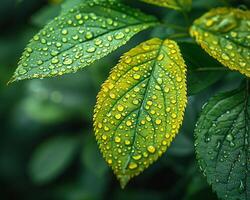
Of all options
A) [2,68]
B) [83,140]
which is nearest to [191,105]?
[83,140]

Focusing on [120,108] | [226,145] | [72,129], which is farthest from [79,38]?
[72,129]

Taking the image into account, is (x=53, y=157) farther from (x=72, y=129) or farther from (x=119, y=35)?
(x=119, y=35)

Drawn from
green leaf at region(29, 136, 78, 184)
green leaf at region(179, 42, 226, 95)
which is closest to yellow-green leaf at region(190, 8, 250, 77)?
green leaf at region(179, 42, 226, 95)

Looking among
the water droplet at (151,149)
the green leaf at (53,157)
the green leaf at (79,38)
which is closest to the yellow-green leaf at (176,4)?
the green leaf at (79,38)

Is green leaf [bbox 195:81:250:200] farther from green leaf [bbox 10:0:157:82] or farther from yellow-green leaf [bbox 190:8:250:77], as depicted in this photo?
green leaf [bbox 10:0:157:82]

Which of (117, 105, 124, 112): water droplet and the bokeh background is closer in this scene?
(117, 105, 124, 112): water droplet

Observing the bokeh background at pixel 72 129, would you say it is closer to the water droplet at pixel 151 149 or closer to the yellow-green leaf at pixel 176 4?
the yellow-green leaf at pixel 176 4

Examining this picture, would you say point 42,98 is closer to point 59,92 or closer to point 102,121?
point 59,92
